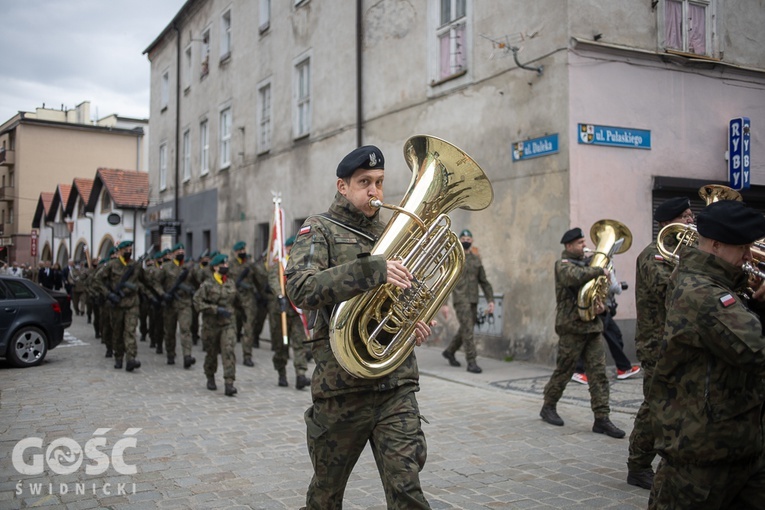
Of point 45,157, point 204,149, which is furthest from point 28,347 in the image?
point 45,157

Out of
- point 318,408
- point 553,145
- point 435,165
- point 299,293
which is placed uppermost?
point 553,145

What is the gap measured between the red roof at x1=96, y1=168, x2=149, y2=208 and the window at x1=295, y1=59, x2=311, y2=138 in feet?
57.7

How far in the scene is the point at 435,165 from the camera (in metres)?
3.70

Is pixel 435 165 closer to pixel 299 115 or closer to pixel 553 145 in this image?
pixel 553 145

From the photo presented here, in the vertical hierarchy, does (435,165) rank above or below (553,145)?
below

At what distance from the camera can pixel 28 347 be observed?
1181 cm

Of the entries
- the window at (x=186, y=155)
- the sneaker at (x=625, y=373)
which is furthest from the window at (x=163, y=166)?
the sneaker at (x=625, y=373)

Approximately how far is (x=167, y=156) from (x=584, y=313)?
27.6 metres

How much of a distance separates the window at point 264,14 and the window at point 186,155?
326 inches

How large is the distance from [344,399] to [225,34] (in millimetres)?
23821

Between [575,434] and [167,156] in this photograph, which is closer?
[575,434]

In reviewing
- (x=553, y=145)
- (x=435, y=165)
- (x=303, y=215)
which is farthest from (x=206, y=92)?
(x=435, y=165)

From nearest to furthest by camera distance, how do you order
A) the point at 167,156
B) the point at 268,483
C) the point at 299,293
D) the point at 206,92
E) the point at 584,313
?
the point at 299,293 < the point at 268,483 < the point at 584,313 < the point at 206,92 < the point at 167,156

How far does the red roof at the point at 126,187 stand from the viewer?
3506cm
